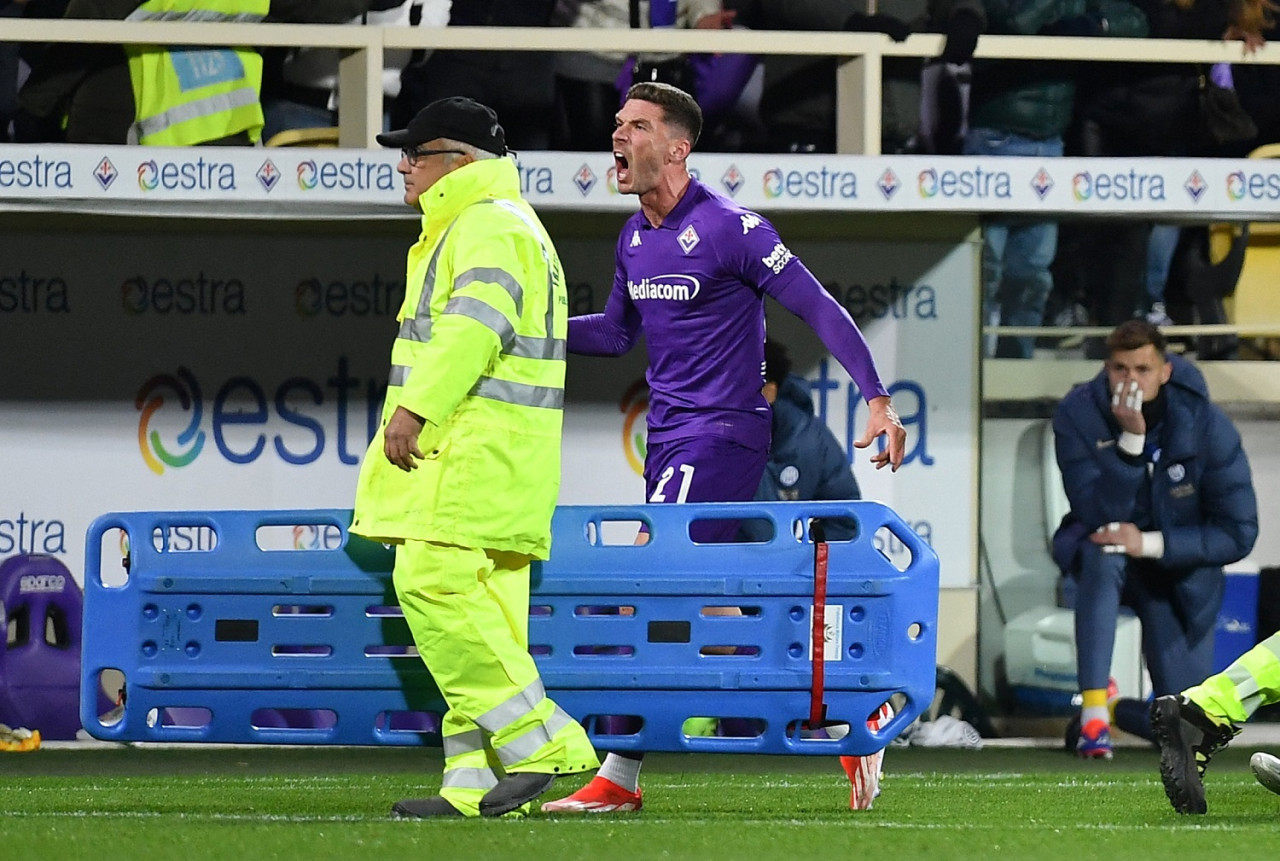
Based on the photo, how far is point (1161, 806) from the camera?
6.59 meters

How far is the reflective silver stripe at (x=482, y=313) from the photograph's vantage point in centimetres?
532

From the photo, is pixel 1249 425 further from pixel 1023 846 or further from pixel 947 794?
pixel 1023 846

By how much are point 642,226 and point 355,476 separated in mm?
4058

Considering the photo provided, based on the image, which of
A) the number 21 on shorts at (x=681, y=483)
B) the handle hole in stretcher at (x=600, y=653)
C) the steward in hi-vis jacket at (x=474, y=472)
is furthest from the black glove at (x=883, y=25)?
the handle hole in stretcher at (x=600, y=653)

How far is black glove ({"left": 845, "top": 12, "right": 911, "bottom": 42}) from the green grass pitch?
3151 mm

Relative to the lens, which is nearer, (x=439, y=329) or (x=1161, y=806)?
(x=439, y=329)

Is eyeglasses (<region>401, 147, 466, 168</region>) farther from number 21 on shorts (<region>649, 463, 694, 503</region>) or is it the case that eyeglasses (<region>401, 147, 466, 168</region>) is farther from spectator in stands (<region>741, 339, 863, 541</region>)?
spectator in stands (<region>741, 339, 863, 541</region>)

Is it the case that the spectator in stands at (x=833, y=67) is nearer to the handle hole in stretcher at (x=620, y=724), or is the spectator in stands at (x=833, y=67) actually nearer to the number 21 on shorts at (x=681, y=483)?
the number 21 on shorts at (x=681, y=483)

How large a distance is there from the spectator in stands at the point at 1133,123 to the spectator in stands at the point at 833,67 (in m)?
0.95

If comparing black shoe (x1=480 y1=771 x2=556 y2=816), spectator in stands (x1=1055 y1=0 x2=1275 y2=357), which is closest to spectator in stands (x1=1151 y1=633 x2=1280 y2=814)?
black shoe (x1=480 y1=771 x2=556 y2=816)

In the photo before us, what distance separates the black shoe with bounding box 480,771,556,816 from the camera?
5395 mm

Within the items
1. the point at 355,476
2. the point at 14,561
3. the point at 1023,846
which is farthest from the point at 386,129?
the point at 1023,846

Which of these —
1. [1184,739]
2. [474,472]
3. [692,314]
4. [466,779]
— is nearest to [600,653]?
[466,779]

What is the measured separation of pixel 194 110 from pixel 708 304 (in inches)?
153
